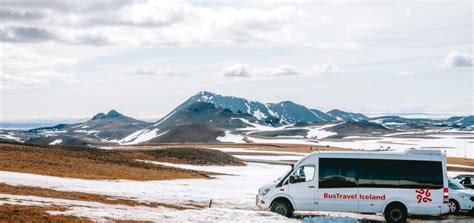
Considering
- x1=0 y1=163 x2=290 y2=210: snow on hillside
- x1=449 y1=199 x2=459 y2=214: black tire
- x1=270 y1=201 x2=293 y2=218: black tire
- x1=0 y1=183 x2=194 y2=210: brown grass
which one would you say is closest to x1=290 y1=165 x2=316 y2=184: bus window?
x1=270 y1=201 x2=293 y2=218: black tire

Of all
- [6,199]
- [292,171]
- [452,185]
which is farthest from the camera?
[452,185]

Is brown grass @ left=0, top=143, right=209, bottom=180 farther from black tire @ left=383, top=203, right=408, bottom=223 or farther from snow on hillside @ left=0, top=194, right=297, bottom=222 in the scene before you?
black tire @ left=383, top=203, right=408, bottom=223

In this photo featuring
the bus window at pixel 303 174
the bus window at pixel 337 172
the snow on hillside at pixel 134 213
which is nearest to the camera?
the snow on hillside at pixel 134 213

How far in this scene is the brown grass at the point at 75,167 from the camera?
4628 cm

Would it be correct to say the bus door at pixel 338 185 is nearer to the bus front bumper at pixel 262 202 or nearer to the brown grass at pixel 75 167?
the bus front bumper at pixel 262 202

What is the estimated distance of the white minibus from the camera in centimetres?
2480

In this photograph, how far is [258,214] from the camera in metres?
25.1

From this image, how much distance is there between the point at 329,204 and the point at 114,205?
10.6 metres

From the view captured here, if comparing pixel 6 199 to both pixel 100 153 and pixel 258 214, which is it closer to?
pixel 258 214

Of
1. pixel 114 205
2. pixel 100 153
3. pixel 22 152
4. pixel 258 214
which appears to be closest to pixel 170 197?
→ pixel 114 205

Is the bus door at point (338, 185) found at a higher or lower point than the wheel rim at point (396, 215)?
higher

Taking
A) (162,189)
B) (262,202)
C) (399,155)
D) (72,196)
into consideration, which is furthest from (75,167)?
(399,155)

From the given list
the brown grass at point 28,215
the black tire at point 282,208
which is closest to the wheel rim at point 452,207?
the black tire at point 282,208

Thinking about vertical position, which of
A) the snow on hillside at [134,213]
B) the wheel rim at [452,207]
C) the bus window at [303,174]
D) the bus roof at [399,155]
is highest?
the bus roof at [399,155]
